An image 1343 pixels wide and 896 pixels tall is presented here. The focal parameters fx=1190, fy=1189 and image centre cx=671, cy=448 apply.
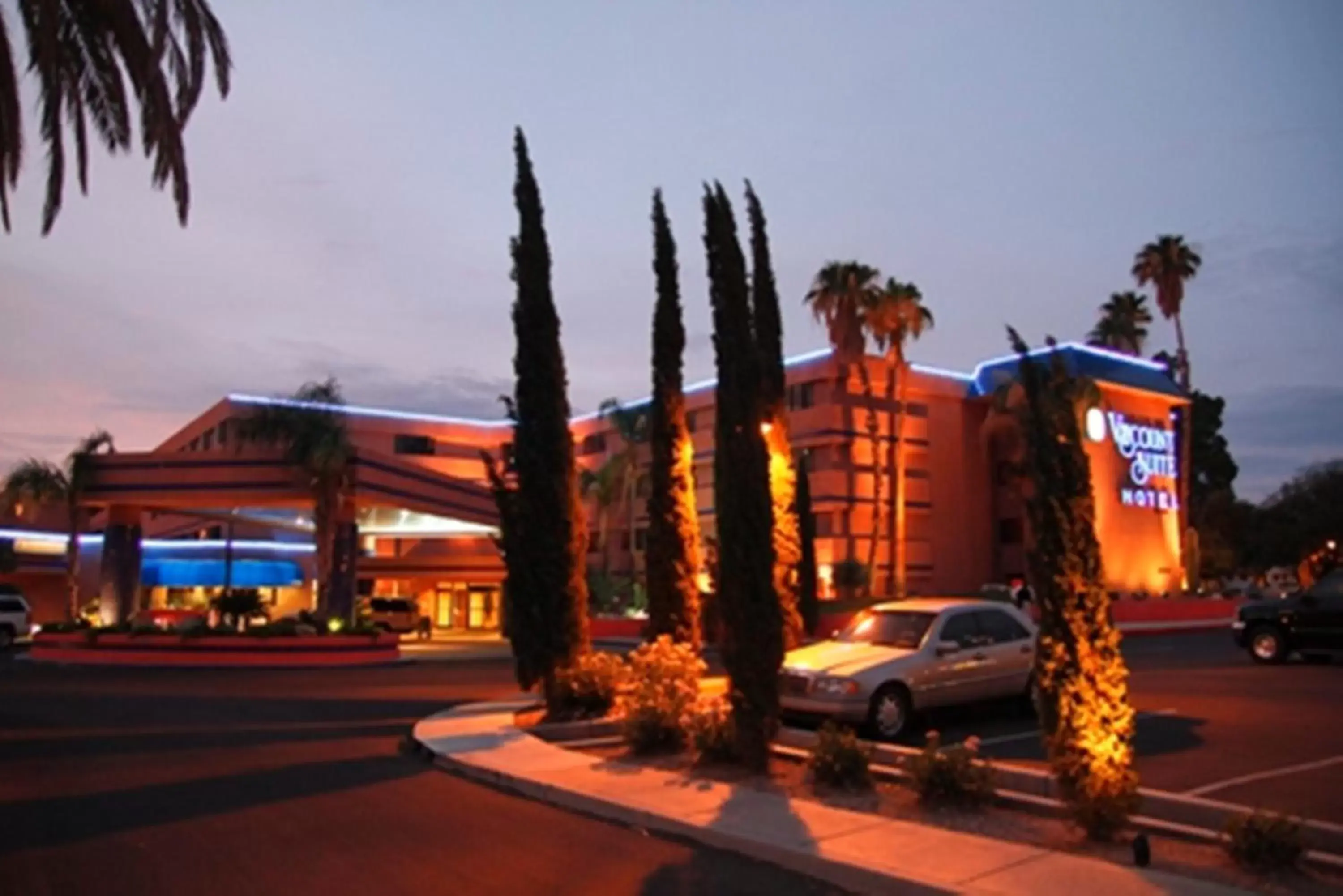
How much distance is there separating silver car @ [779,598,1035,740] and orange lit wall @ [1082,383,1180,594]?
3764 centimetres

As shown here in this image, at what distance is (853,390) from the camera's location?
171 ft

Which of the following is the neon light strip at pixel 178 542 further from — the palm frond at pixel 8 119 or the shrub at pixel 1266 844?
the shrub at pixel 1266 844

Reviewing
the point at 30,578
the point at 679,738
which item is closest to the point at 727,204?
the point at 679,738

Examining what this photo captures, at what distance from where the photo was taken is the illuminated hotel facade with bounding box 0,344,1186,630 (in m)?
51.8

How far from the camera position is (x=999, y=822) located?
956cm

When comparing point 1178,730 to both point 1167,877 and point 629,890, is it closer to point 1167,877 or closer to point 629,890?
point 1167,877

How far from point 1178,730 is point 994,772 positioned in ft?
18.1

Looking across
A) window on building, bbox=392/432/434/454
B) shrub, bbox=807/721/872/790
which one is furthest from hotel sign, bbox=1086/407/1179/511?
shrub, bbox=807/721/872/790

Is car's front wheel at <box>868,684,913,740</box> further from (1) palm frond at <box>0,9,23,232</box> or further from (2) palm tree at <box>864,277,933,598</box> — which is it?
(2) palm tree at <box>864,277,933,598</box>

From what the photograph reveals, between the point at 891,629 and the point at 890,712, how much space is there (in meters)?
1.55

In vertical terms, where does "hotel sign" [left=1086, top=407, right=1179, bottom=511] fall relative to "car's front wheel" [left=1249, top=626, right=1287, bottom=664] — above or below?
above

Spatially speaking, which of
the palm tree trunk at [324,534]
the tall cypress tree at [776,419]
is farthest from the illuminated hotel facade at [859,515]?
the tall cypress tree at [776,419]

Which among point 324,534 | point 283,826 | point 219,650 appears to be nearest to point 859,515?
point 324,534

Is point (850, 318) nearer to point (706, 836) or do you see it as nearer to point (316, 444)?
point (316, 444)
